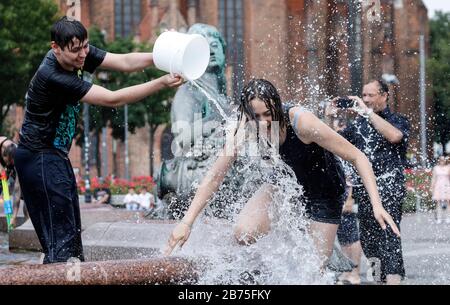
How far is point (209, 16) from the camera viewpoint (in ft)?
193

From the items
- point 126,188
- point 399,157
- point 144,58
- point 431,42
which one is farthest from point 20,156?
point 431,42

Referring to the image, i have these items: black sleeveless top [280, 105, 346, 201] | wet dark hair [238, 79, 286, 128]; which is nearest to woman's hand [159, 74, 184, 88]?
wet dark hair [238, 79, 286, 128]

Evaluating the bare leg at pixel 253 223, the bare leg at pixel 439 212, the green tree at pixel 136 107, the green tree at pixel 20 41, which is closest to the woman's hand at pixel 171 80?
the bare leg at pixel 253 223

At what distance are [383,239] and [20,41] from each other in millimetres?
33224

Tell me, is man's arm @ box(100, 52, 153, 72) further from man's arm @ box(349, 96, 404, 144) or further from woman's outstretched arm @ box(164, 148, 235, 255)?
man's arm @ box(349, 96, 404, 144)

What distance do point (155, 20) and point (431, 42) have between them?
23.9 m

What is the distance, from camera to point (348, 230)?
657 cm

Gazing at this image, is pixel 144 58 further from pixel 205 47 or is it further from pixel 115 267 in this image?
pixel 115 267

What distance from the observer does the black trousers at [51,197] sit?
14.5 ft

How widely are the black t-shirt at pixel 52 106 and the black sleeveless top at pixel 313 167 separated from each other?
1.09 metres

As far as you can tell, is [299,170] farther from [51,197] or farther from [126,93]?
[51,197]

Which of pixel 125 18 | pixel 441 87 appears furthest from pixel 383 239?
pixel 125 18

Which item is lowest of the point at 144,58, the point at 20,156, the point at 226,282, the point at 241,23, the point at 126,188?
the point at 126,188

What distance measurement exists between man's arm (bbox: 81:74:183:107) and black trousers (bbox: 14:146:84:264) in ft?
1.46
